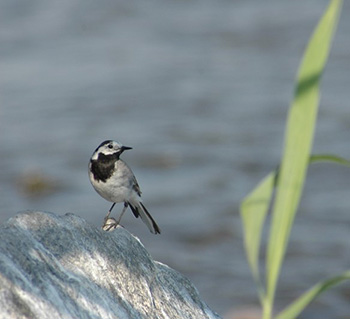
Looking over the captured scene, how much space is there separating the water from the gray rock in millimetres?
4905

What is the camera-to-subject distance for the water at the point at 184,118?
9492mm

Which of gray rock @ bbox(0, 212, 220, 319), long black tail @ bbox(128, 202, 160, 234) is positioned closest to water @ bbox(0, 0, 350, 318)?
long black tail @ bbox(128, 202, 160, 234)

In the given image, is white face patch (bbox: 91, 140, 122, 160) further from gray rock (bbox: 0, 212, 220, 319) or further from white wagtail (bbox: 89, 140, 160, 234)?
gray rock (bbox: 0, 212, 220, 319)

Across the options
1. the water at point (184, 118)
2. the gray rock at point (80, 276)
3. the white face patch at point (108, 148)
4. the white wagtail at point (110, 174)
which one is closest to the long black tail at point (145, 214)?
the white wagtail at point (110, 174)

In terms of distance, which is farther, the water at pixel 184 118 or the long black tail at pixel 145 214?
the water at pixel 184 118

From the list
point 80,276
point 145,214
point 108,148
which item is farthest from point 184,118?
point 80,276

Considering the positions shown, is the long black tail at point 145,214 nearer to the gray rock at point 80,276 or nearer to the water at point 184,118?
the gray rock at point 80,276

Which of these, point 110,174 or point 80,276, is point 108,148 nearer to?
point 110,174

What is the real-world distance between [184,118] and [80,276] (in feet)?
31.8

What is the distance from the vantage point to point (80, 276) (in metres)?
3.13

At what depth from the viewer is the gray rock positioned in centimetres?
288

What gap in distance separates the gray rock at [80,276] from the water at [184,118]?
16.1 feet

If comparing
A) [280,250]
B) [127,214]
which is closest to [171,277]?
[280,250]

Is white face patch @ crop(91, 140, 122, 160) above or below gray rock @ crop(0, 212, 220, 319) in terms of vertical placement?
above
